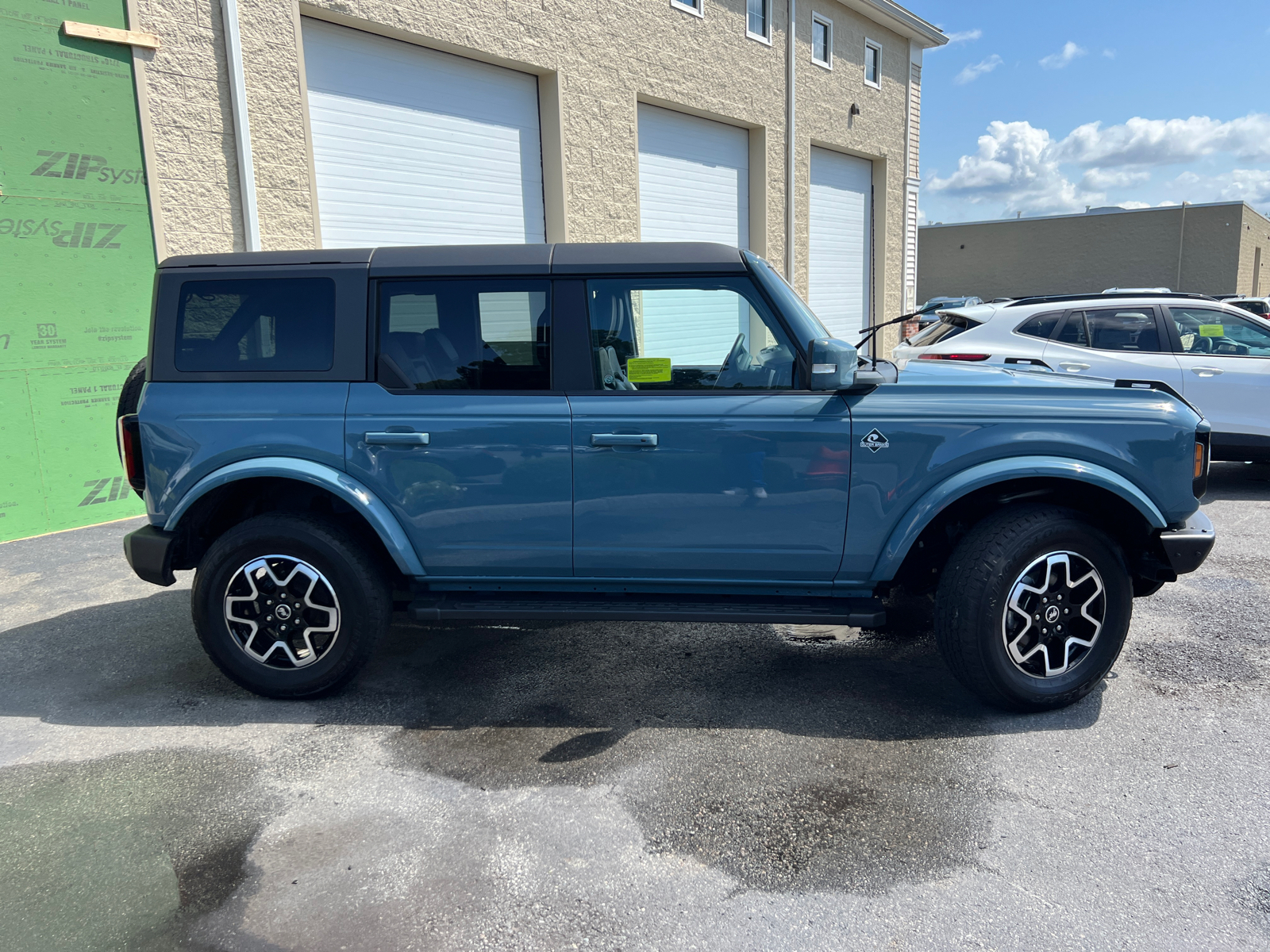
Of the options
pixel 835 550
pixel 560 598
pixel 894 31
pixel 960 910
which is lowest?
pixel 960 910

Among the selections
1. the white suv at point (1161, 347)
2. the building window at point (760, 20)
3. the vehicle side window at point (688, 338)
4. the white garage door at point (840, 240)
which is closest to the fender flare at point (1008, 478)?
the vehicle side window at point (688, 338)

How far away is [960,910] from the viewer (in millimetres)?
2510

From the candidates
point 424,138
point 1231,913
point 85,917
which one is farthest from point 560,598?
point 424,138

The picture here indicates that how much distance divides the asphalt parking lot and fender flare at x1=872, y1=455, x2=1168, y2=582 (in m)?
0.86

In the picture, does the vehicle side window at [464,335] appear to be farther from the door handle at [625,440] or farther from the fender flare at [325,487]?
the fender flare at [325,487]

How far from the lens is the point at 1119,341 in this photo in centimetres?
770

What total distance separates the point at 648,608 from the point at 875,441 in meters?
1.19

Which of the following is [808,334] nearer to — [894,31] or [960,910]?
[960,910]

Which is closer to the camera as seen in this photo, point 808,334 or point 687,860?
point 687,860

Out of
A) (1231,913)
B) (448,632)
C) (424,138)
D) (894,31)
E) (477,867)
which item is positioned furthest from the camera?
(894,31)

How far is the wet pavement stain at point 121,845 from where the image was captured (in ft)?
8.29

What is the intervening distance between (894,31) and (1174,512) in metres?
17.8

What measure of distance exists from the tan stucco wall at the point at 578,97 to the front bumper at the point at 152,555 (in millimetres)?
4518

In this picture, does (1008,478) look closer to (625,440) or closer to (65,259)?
(625,440)
